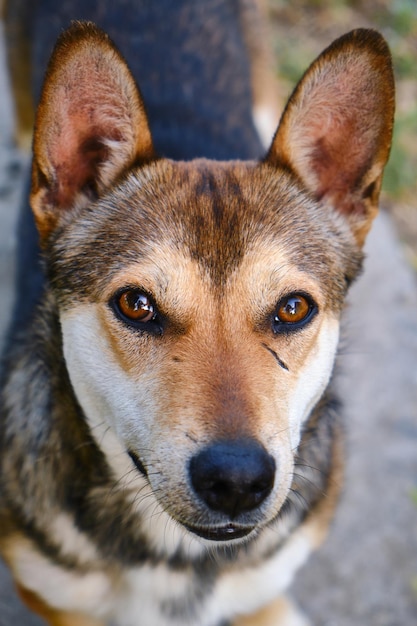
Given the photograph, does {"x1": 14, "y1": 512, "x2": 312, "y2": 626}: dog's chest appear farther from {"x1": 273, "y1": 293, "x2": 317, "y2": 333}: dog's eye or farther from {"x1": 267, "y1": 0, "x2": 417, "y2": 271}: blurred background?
{"x1": 267, "y1": 0, "x2": 417, "y2": 271}: blurred background

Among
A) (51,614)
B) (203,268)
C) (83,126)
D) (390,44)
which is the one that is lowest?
(51,614)

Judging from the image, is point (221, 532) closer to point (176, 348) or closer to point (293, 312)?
point (176, 348)

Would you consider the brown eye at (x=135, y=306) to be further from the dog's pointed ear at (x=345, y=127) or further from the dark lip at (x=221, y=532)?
the dog's pointed ear at (x=345, y=127)

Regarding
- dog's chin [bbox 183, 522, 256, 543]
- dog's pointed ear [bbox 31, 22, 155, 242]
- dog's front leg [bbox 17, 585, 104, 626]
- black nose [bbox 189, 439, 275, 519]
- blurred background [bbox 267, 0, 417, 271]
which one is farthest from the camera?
blurred background [bbox 267, 0, 417, 271]

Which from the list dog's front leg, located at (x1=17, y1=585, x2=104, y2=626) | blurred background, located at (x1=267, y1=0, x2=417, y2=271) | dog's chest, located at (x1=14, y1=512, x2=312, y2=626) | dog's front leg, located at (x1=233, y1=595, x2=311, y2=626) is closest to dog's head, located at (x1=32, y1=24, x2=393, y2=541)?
dog's chest, located at (x1=14, y1=512, x2=312, y2=626)

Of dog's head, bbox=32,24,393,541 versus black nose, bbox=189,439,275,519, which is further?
dog's head, bbox=32,24,393,541

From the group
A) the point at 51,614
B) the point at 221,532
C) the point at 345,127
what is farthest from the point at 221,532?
the point at 345,127

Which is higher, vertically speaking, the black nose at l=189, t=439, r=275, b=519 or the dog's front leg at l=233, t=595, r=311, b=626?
the black nose at l=189, t=439, r=275, b=519

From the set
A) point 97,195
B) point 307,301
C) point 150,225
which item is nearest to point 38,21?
point 97,195
